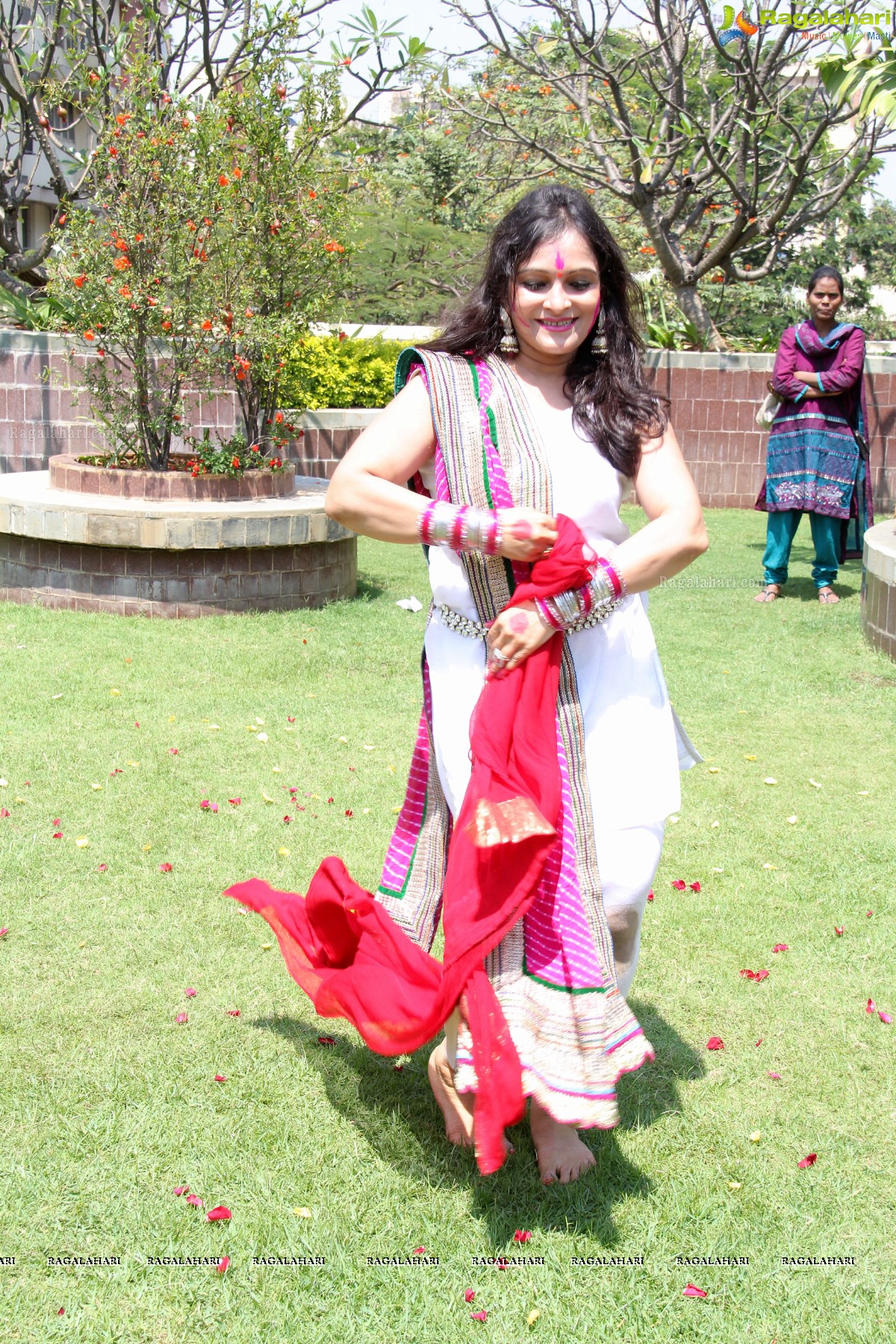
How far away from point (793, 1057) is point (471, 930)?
3.95ft

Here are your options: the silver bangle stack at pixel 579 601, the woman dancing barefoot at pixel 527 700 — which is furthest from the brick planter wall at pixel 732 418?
the silver bangle stack at pixel 579 601

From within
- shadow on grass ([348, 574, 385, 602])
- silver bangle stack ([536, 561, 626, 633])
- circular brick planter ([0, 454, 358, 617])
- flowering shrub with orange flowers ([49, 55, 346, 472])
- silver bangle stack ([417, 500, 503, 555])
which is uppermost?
flowering shrub with orange flowers ([49, 55, 346, 472])

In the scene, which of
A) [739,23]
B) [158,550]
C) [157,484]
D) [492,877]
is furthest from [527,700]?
[739,23]

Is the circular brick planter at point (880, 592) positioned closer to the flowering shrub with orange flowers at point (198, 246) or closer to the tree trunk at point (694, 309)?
the flowering shrub with orange flowers at point (198, 246)

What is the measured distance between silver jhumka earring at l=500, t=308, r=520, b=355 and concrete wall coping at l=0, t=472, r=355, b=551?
16.7 feet

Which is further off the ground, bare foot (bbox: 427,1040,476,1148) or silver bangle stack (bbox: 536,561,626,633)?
silver bangle stack (bbox: 536,561,626,633)

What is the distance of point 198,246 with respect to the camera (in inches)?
319

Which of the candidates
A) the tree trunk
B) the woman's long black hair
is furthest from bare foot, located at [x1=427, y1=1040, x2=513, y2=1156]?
the tree trunk

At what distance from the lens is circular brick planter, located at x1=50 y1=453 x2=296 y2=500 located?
8156mm

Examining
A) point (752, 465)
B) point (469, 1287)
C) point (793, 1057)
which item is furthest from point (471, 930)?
point (752, 465)

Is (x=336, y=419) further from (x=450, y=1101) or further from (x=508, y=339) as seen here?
(x=450, y=1101)

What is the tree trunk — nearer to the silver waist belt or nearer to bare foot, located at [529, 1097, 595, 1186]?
the silver waist belt

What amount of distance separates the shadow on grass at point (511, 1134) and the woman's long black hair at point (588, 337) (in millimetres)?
1439

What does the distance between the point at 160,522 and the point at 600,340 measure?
5.19 meters
